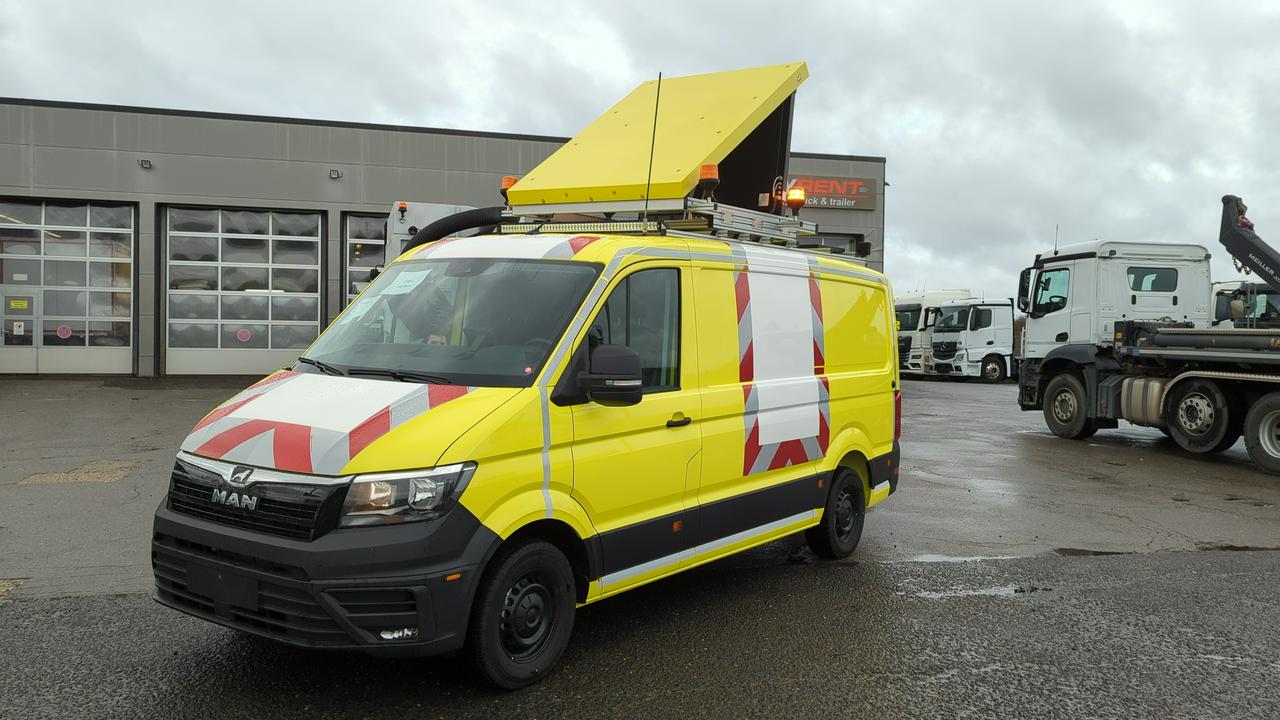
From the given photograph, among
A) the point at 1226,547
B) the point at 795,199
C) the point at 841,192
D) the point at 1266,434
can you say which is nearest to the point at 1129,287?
the point at 1266,434

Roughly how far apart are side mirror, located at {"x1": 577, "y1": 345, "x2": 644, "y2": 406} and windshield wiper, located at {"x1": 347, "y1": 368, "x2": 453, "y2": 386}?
59 centimetres

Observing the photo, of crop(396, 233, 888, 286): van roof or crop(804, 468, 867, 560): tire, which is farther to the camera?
crop(804, 468, 867, 560): tire

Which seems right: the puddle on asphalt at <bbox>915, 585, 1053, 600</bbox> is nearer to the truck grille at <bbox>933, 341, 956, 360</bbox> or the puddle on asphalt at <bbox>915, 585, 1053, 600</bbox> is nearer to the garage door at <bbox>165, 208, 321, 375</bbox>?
the garage door at <bbox>165, 208, 321, 375</bbox>

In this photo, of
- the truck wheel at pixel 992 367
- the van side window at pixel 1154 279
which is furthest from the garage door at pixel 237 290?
the truck wheel at pixel 992 367

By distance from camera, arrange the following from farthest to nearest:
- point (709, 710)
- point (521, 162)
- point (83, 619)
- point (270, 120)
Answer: point (521, 162) → point (270, 120) → point (83, 619) → point (709, 710)

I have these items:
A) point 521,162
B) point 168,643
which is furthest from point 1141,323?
point 521,162

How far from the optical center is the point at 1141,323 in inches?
521

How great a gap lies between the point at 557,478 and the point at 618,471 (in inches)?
16.2

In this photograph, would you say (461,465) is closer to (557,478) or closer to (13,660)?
(557,478)

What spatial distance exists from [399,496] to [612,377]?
104cm

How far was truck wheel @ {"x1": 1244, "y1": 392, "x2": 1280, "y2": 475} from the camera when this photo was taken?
11117 millimetres

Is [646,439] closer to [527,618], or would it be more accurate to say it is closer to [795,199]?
[527,618]

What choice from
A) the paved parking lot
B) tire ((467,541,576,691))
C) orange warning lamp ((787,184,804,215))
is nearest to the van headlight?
tire ((467,541,576,691))

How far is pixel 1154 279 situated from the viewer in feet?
46.2
